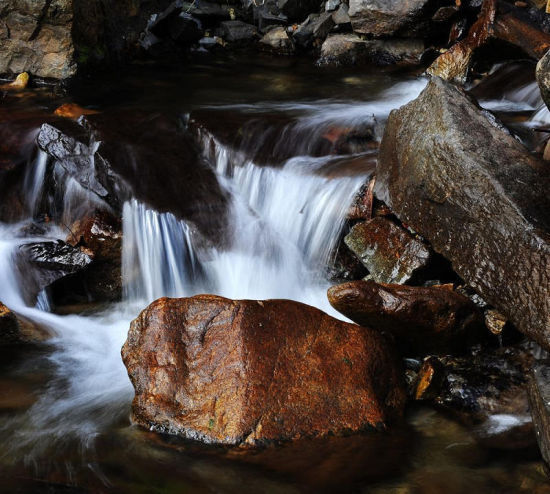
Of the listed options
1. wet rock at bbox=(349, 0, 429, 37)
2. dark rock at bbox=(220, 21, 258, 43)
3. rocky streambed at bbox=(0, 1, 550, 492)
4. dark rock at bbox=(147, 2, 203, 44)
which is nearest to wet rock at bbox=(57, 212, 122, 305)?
rocky streambed at bbox=(0, 1, 550, 492)

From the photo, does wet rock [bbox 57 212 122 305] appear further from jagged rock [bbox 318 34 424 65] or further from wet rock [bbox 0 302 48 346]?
jagged rock [bbox 318 34 424 65]

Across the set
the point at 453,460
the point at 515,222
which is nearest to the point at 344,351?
the point at 453,460

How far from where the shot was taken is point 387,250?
5160 millimetres

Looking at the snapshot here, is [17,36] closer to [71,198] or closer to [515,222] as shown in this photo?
[71,198]

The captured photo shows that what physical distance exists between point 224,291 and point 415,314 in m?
2.06

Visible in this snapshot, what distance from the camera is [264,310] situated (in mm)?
3707

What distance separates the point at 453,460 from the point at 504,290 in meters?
1.23

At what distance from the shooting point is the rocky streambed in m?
3.32

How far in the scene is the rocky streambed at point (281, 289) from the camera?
332 cm

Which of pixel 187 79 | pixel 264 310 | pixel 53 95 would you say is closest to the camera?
pixel 264 310

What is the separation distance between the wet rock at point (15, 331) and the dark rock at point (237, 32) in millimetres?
9180

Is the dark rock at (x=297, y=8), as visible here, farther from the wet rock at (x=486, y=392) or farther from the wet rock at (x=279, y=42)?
the wet rock at (x=486, y=392)

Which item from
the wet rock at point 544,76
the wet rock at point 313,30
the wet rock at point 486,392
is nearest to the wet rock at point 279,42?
the wet rock at point 313,30

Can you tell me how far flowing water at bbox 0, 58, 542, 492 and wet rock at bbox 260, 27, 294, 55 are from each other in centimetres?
171
